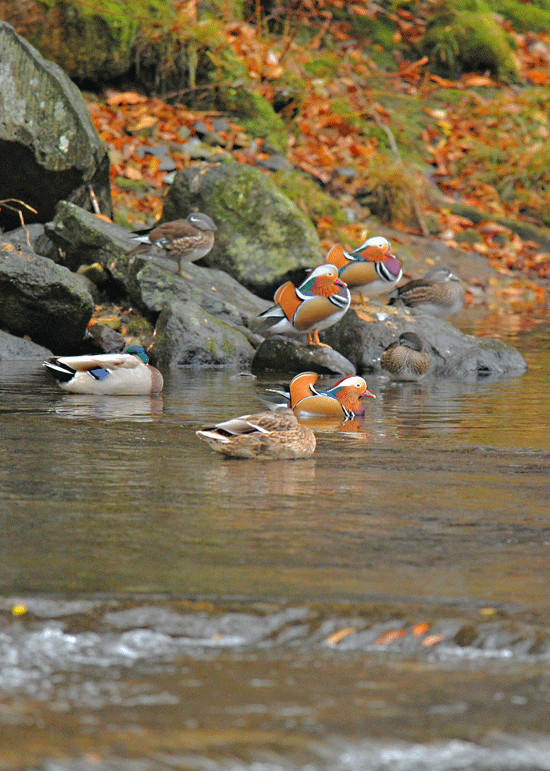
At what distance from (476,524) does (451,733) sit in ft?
5.33

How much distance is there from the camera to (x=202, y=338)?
9.98 meters

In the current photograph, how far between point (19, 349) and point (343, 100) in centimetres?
1186

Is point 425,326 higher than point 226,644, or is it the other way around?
point 226,644

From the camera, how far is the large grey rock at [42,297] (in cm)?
973

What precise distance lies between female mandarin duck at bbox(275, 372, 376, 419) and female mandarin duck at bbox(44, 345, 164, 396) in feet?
3.89

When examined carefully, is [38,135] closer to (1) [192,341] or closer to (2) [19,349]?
(2) [19,349]

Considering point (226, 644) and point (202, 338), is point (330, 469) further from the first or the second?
point (202, 338)

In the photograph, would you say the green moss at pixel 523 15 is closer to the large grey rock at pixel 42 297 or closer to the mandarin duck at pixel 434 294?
the mandarin duck at pixel 434 294

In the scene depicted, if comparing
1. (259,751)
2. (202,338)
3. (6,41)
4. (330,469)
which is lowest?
(202,338)

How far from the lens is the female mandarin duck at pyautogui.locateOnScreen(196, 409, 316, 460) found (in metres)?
5.16

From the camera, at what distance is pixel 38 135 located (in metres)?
11.8

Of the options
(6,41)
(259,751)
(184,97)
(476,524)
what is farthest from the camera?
(184,97)

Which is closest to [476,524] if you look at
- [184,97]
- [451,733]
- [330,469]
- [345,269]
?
[330,469]

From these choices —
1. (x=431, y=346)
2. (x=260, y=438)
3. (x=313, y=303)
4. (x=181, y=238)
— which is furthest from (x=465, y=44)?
(x=260, y=438)
